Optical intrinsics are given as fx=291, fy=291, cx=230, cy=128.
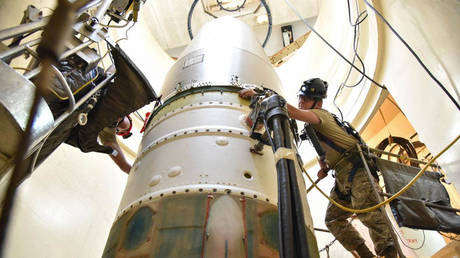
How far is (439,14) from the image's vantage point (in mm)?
2303

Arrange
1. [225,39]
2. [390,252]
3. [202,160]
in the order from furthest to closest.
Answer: [225,39] < [390,252] < [202,160]

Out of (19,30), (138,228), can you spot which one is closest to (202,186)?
(138,228)

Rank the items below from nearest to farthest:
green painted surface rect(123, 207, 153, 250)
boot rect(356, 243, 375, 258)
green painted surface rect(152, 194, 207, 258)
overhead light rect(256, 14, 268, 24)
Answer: green painted surface rect(152, 194, 207, 258)
green painted surface rect(123, 207, 153, 250)
boot rect(356, 243, 375, 258)
overhead light rect(256, 14, 268, 24)

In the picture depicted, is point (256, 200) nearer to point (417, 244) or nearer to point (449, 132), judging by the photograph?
point (449, 132)

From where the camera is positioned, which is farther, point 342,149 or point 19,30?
point 342,149

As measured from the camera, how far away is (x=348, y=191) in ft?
8.14

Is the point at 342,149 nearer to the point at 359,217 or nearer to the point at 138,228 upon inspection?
the point at 359,217

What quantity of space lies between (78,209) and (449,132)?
4117 millimetres

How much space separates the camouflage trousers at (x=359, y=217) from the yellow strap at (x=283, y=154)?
1274mm

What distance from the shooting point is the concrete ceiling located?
7582 millimetres

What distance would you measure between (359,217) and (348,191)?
10.8 inches

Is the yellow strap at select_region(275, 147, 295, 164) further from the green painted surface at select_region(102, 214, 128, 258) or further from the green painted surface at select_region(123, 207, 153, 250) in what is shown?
the green painted surface at select_region(102, 214, 128, 258)

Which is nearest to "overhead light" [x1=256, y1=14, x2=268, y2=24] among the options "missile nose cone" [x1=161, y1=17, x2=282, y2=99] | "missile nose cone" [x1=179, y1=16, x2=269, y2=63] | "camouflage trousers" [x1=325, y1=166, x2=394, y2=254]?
"missile nose cone" [x1=179, y1=16, x2=269, y2=63]

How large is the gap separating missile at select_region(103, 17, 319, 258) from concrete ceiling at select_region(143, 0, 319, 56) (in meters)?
5.85
